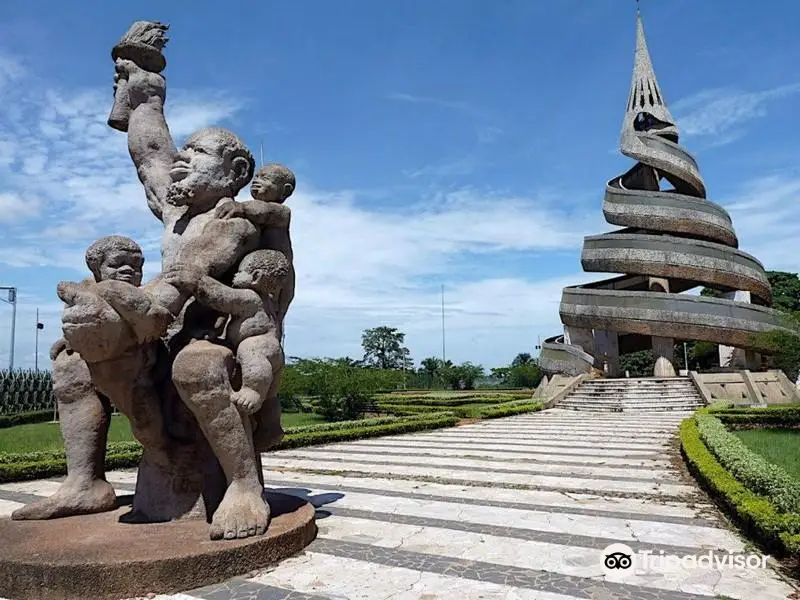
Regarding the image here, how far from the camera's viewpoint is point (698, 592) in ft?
10.7

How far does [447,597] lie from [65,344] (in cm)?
291

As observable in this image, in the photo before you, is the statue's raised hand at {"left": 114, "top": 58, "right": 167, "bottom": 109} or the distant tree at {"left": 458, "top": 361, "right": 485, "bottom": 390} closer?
the statue's raised hand at {"left": 114, "top": 58, "right": 167, "bottom": 109}

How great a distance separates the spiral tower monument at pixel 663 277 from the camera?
20.6m

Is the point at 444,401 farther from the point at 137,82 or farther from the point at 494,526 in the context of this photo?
the point at 137,82

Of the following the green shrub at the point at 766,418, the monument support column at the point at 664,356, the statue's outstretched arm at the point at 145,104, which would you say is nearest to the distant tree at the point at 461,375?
the monument support column at the point at 664,356

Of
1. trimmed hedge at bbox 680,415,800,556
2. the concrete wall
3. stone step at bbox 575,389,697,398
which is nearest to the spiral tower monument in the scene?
the concrete wall

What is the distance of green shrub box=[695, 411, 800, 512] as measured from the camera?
178 inches

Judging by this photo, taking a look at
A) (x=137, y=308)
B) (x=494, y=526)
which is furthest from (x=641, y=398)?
(x=137, y=308)

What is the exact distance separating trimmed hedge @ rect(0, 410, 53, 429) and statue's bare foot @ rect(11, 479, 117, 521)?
20.9 m

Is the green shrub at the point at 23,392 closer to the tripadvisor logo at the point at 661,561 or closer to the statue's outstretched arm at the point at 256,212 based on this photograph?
the statue's outstretched arm at the point at 256,212

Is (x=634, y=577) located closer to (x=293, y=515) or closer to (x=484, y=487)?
(x=293, y=515)

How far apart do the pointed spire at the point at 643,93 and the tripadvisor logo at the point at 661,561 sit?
23.4 metres

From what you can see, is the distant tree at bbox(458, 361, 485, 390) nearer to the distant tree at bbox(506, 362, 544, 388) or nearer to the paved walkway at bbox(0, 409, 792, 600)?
the distant tree at bbox(506, 362, 544, 388)

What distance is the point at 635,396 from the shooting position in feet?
63.8
